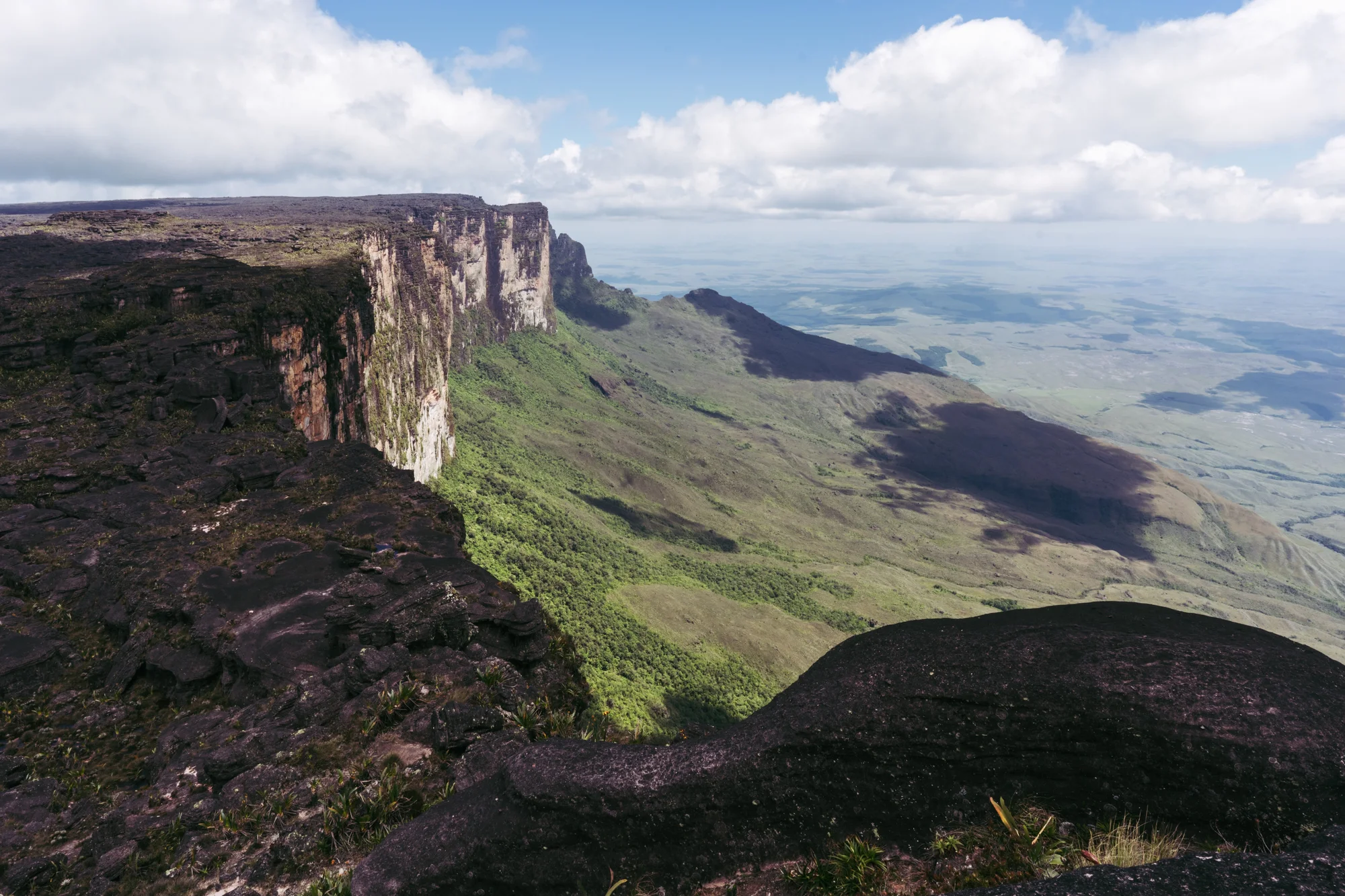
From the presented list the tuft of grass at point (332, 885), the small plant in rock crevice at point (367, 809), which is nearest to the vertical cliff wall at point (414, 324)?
the small plant in rock crevice at point (367, 809)

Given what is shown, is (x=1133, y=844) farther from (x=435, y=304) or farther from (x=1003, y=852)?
(x=435, y=304)

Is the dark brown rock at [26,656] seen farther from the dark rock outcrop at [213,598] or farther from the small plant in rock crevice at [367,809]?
the small plant in rock crevice at [367,809]

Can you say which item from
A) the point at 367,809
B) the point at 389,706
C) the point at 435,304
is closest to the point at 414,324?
the point at 435,304

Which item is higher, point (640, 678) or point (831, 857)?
point (831, 857)

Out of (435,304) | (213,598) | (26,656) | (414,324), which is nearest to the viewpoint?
(26,656)

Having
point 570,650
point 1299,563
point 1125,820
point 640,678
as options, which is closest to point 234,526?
point 570,650

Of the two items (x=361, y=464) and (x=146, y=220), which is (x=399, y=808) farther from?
(x=146, y=220)
